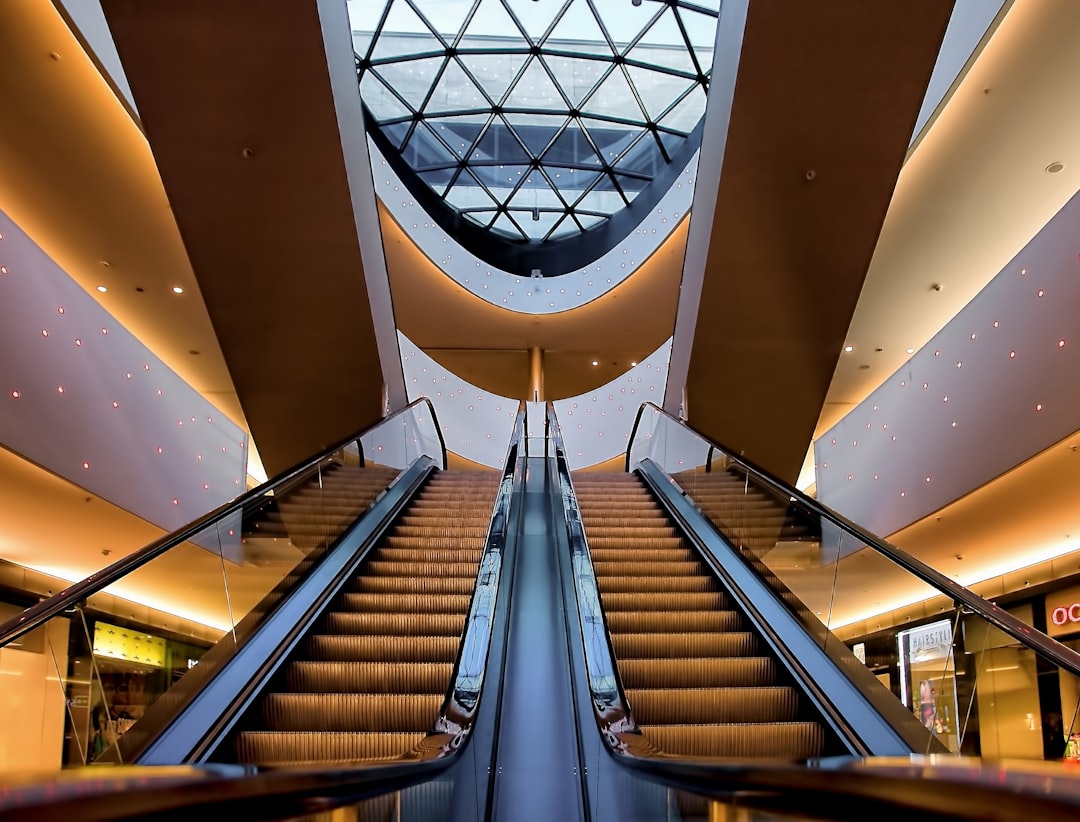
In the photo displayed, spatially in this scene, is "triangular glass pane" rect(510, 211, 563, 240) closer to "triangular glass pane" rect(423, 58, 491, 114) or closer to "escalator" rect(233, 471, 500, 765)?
"triangular glass pane" rect(423, 58, 491, 114)

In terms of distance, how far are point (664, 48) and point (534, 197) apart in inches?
248

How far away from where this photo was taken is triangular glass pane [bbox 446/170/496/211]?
23547mm

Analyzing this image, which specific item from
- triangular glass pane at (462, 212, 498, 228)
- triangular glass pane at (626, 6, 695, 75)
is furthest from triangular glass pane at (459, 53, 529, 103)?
triangular glass pane at (462, 212, 498, 228)

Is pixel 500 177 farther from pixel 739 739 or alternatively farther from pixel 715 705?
pixel 739 739

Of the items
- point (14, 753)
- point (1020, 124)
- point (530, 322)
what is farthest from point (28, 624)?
point (530, 322)

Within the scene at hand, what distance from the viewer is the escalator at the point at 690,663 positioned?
4.88 metres

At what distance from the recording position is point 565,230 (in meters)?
25.3

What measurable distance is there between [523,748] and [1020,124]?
812 cm

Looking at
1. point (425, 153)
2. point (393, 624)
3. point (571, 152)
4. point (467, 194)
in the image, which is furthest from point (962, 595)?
point (467, 194)

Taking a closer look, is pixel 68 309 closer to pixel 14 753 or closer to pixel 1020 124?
pixel 14 753

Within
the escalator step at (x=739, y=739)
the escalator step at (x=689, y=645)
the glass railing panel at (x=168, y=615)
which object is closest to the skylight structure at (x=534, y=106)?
the glass railing panel at (x=168, y=615)

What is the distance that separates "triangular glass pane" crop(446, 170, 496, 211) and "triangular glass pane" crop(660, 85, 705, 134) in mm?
5299

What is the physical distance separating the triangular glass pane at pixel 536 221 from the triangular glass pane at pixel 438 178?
7.21 ft

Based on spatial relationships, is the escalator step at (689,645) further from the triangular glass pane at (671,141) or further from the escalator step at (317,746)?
the triangular glass pane at (671,141)
